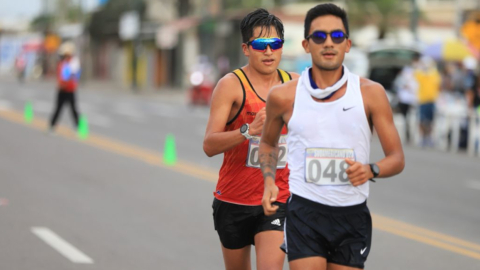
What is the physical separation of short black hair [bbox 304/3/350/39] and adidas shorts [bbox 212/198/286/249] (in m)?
1.32

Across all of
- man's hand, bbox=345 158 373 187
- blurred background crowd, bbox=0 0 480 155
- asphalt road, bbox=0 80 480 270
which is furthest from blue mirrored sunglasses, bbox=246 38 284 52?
blurred background crowd, bbox=0 0 480 155

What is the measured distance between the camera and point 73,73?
67.3ft

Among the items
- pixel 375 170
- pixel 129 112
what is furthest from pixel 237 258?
pixel 129 112

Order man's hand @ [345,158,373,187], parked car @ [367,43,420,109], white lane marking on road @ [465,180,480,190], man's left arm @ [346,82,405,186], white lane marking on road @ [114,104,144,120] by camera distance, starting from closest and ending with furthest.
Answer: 1. man's hand @ [345,158,373,187]
2. man's left arm @ [346,82,405,186]
3. white lane marking on road @ [465,180,480,190]
4. white lane marking on road @ [114,104,144,120]
5. parked car @ [367,43,420,109]

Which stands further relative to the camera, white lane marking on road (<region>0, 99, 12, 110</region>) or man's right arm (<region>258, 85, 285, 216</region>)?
white lane marking on road (<region>0, 99, 12, 110</region>)

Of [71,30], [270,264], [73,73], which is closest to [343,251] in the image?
[270,264]

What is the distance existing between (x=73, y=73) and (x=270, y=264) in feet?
52.5

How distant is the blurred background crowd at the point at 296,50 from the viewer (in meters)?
20.9

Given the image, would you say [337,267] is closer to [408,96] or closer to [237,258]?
[237,258]

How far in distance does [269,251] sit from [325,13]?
1493 mm

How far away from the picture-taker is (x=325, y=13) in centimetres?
438

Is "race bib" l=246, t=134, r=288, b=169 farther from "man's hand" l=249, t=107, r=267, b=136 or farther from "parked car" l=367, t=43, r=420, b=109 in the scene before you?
"parked car" l=367, t=43, r=420, b=109

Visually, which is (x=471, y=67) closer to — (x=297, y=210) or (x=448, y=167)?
(x=448, y=167)

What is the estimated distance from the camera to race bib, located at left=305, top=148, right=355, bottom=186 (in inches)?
169
